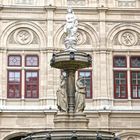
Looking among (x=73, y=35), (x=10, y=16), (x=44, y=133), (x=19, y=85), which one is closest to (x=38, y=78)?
(x=19, y=85)

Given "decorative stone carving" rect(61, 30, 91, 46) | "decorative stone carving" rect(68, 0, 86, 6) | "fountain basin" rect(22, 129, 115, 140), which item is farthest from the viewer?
"decorative stone carving" rect(68, 0, 86, 6)

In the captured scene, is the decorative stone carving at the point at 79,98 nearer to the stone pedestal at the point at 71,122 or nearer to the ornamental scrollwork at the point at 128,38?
the stone pedestal at the point at 71,122

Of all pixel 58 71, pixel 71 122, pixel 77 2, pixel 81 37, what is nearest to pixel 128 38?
pixel 81 37

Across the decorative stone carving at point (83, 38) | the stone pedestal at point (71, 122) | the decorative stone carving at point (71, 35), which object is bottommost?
the stone pedestal at point (71, 122)

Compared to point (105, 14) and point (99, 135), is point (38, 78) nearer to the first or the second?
point (105, 14)

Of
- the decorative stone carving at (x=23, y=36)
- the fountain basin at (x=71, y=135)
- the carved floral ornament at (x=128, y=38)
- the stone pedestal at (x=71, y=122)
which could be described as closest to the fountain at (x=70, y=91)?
the stone pedestal at (x=71, y=122)

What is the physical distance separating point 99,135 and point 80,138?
1.93 ft

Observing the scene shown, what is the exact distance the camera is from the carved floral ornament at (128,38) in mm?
30000

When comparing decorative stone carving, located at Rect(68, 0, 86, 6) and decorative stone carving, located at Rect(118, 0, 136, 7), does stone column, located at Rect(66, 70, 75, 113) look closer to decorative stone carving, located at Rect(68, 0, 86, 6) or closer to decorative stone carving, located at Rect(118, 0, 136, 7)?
decorative stone carving, located at Rect(68, 0, 86, 6)

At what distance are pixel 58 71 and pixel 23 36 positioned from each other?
2.82 m

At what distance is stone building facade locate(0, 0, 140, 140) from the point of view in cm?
2852

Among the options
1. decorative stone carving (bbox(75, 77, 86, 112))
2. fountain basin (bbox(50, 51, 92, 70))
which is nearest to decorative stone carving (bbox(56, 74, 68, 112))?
decorative stone carving (bbox(75, 77, 86, 112))

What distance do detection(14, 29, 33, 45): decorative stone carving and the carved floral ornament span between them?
5.06 meters

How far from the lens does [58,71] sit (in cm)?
2909
